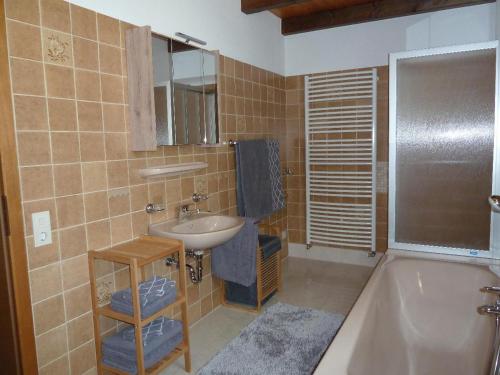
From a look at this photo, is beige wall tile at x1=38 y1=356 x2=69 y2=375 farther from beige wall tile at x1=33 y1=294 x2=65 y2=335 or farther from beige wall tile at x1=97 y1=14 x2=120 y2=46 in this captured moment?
beige wall tile at x1=97 y1=14 x2=120 y2=46

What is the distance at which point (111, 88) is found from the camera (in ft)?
6.47

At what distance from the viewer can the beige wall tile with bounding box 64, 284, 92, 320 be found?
70.6 inches

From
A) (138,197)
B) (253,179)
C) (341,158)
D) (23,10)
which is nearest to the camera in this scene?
(23,10)

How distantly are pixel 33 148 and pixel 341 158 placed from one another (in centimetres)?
279

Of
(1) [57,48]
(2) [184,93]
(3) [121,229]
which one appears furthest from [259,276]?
(1) [57,48]

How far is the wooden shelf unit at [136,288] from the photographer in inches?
69.6

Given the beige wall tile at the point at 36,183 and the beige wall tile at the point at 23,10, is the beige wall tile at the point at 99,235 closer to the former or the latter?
the beige wall tile at the point at 36,183

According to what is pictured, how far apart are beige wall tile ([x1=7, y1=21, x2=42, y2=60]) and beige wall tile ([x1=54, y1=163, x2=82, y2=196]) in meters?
0.48

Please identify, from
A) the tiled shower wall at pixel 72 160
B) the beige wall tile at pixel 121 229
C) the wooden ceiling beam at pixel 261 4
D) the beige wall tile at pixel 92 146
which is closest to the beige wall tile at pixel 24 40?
the tiled shower wall at pixel 72 160

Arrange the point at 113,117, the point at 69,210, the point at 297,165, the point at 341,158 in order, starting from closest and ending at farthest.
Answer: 1. the point at 69,210
2. the point at 113,117
3. the point at 341,158
4. the point at 297,165

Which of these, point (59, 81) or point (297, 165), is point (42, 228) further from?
point (297, 165)

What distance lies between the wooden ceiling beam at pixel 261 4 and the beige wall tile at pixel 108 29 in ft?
4.86

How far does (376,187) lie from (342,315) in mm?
1387

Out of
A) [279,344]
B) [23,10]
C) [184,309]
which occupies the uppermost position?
[23,10]
